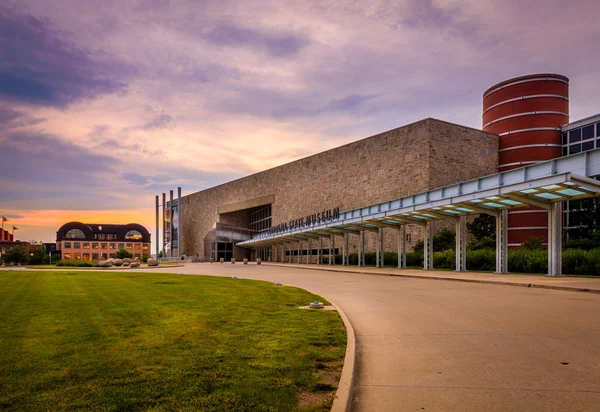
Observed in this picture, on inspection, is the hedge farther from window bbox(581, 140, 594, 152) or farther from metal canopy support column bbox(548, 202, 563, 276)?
window bbox(581, 140, 594, 152)

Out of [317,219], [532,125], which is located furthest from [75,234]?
[532,125]

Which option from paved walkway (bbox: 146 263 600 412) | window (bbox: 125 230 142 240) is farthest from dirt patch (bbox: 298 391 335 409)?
window (bbox: 125 230 142 240)

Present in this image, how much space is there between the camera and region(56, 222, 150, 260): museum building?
13562cm

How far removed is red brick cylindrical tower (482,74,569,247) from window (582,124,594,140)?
290 centimetres

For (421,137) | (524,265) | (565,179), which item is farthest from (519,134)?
(565,179)

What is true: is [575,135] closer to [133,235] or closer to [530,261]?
[530,261]

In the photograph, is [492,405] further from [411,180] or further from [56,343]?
[411,180]

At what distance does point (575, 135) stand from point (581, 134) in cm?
91

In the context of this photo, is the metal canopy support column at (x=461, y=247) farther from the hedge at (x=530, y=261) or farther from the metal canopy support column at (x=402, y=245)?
the metal canopy support column at (x=402, y=245)

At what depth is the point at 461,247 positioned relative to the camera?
3109 centimetres

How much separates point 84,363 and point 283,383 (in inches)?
102

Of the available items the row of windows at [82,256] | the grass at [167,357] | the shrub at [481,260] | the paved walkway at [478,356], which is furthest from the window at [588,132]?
the row of windows at [82,256]

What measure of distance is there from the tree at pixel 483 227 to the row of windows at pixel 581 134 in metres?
12.8

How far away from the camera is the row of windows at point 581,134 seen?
4394 cm
